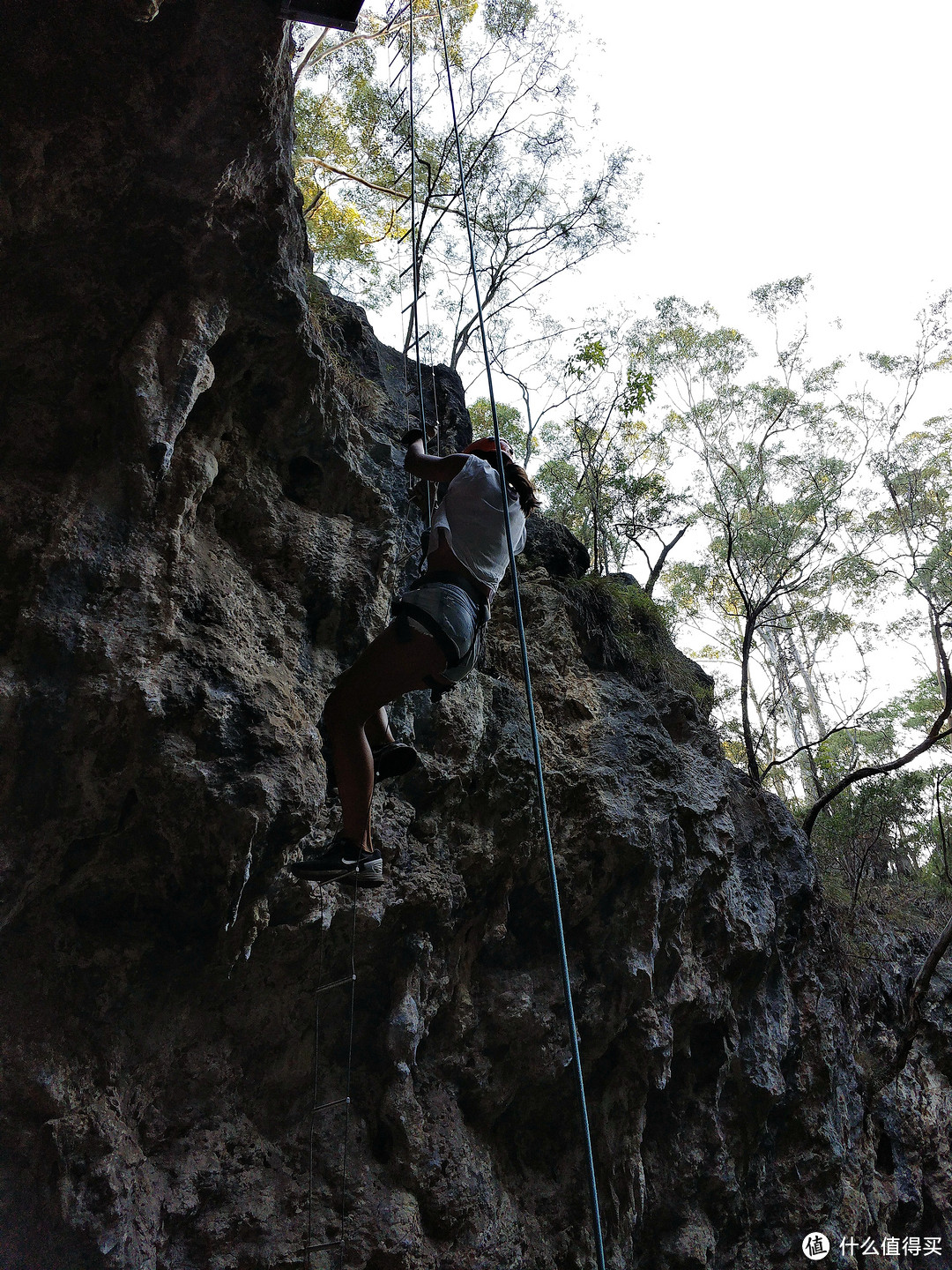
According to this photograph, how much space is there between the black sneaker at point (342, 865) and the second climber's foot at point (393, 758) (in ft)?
1.20

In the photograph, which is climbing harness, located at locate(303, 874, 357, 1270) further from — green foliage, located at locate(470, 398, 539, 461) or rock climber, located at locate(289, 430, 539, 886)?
green foliage, located at locate(470, 398, 539, 461)

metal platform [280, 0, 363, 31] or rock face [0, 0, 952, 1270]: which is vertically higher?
metal platform [280, 0, 363, 31]

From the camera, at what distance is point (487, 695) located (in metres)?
5.58

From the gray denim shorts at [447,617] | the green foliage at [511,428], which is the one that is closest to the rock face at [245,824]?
the gray denim shorts at [447,617]

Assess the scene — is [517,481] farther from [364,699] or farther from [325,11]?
[325,11]

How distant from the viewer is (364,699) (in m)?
3.31

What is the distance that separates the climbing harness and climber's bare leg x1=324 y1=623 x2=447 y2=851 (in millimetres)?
494

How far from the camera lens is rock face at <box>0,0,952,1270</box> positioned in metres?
3.19

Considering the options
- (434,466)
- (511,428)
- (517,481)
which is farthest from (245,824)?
(511,428)

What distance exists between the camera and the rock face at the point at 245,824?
3.19m
